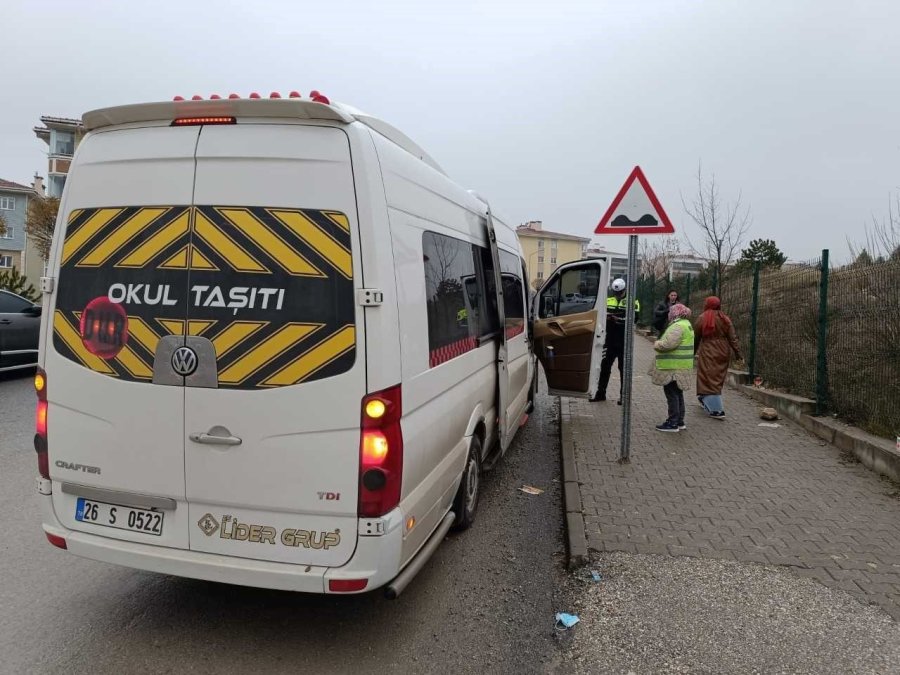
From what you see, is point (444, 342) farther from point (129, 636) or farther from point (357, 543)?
point (129, 636)

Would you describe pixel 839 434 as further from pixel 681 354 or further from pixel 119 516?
pixel 119 516

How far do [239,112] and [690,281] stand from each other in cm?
1631

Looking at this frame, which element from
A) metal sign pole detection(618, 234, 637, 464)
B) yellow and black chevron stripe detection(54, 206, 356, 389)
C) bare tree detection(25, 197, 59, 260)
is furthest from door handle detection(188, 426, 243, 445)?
bare tree detection(25, 197, 59, 260)

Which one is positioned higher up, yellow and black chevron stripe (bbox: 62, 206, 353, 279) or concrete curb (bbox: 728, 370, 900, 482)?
yellow and black chevron stripe (bbox: 62, 206, 353, 279)

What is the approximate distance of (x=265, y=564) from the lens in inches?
109

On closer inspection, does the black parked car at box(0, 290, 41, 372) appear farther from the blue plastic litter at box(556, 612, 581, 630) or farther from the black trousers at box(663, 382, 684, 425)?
the blue plastic litter at box(556, 612, 581, 630)

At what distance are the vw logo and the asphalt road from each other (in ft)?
4.75

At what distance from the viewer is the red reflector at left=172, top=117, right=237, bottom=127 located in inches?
111

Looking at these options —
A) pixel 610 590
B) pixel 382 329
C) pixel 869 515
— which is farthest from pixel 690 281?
pixel 382 329

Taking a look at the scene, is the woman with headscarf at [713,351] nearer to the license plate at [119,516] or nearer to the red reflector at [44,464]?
the license plate at [119,516]

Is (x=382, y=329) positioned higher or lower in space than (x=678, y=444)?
higher

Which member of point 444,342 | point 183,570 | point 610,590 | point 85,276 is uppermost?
point 85,276

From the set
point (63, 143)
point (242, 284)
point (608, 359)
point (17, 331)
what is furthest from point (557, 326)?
point (63, 143)

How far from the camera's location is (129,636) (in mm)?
3135
